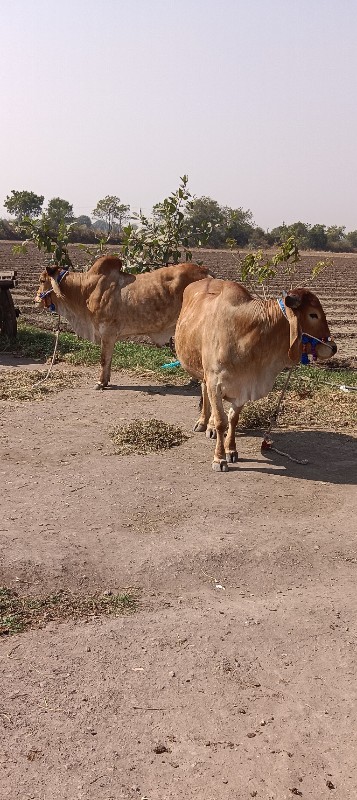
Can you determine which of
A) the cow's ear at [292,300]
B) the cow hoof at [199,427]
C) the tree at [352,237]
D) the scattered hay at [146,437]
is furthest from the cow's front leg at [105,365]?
the tree at [352,237]

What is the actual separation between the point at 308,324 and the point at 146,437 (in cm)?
208

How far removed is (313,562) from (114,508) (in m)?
1.62

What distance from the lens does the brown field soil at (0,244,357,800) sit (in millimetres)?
3434

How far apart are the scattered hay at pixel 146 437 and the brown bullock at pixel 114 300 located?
2.16 metres

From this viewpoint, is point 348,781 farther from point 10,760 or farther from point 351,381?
point 351,381

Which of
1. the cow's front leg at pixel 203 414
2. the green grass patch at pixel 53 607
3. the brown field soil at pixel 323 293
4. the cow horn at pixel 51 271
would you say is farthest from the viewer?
the brown field soil at pixel 323 293

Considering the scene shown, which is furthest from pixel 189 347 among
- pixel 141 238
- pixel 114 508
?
pixel 141 238

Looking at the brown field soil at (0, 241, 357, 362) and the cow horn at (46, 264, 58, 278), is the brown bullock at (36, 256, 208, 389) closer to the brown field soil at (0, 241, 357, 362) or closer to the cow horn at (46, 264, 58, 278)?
the cow horn at (46, 264, 58, 278)

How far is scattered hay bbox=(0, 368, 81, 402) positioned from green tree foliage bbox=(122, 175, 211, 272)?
227cm

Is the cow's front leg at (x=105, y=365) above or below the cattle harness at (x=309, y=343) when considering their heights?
below

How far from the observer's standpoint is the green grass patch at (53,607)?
14.8 ft

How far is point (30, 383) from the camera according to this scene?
411 inches

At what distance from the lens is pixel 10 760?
135 inches

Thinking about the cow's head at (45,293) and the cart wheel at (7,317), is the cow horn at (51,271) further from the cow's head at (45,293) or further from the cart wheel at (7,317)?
the cart wheel at (7,317)
